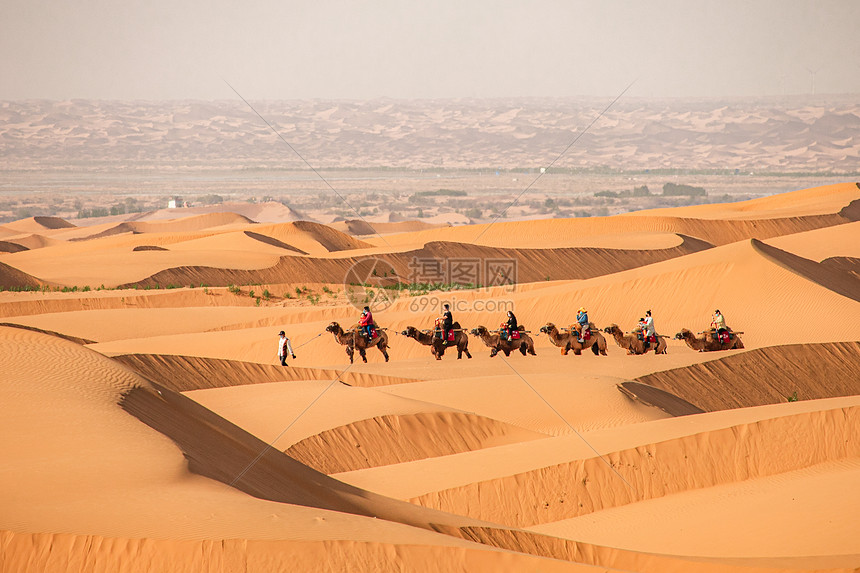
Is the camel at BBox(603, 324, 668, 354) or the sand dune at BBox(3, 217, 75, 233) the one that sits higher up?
the camel at BBox(603, 324, 668, 354)

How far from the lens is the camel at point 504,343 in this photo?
26.2m

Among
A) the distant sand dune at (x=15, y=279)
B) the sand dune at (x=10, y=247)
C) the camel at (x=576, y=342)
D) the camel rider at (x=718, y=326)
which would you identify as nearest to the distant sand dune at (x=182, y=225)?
the sand dune at (x=10, y=247)

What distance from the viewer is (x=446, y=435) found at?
18.9 metres

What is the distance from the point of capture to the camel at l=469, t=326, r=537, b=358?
26.2 m

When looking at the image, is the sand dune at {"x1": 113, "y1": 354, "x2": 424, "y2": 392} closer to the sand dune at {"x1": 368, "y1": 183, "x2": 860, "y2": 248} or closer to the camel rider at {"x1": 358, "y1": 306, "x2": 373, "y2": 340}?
the camel rider at {"x1": 358, "y1": 306, "x2": 373, "y2": 340}

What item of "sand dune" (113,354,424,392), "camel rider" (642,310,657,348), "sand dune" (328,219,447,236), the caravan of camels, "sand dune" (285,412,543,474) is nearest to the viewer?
"sand dune" (285,412,543,474)

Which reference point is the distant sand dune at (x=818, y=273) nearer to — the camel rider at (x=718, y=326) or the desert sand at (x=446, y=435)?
the desert sand at (x=446, y=435)

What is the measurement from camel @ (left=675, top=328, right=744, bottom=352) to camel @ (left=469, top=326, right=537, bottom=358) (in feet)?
14.1

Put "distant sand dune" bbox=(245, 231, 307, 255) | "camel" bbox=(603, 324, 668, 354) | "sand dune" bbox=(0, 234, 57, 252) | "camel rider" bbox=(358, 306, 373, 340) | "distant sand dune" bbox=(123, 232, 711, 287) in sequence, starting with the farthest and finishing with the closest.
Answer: "sand dune" bbox=(0, 234, 57, 252)
"distant sand dune" bbox=(245, 231, 307, 255)
"distant sand dune" bbox=(123, 232, 711, 287)
"camel" bbox=(603, 324, 668, 354)
"camel rider" bbox=(358, 306, 373, 340)

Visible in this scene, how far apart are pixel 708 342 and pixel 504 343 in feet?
18.7

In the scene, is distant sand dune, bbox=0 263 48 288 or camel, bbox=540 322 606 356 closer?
camel, bbox=540 322 606 356

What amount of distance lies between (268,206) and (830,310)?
9625cm

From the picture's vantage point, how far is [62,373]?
12836 millimetres

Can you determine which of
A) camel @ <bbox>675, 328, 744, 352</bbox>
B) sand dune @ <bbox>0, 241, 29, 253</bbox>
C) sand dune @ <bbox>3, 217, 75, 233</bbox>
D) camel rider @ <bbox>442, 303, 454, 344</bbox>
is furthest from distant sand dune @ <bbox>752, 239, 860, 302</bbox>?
sand dune @ <bbox>3, 217, 75, 233</bbox>
